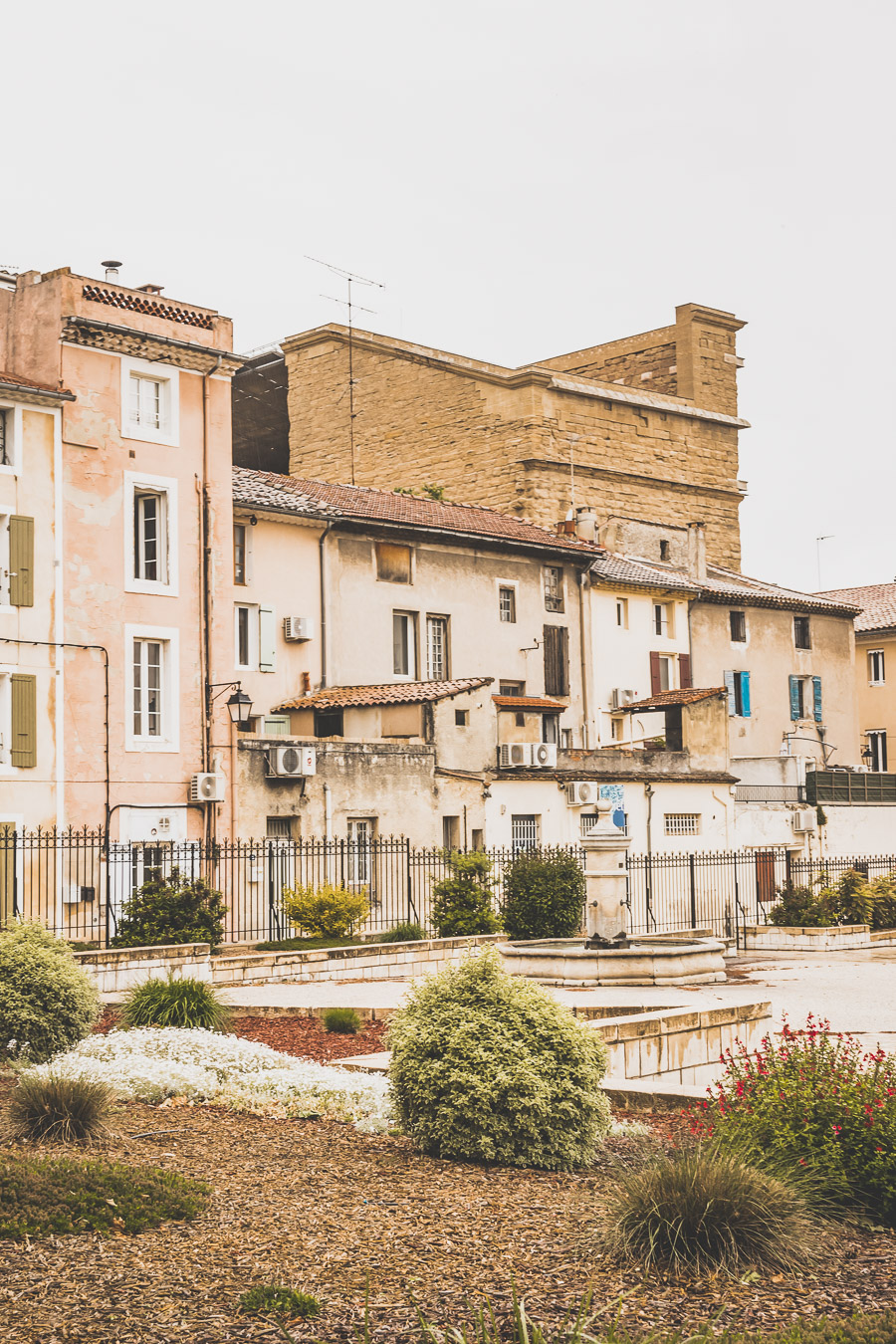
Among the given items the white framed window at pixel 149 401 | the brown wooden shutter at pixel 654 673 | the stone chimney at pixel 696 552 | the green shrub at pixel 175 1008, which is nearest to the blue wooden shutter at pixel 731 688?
the brown wooden shutter at pixel 654 673

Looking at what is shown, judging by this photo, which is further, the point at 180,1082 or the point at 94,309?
the point at 94,309

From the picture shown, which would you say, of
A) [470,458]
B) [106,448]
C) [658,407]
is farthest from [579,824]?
[658,407]

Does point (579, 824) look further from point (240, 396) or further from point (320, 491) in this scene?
point (240, 396)

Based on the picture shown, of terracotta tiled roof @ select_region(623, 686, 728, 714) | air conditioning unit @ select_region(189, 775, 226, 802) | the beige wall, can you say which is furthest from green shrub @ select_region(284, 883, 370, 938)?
the beige wall

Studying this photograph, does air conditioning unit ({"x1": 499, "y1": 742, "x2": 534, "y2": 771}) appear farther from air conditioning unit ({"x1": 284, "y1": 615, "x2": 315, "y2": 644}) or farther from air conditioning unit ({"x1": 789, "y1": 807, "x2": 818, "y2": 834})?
air conditioning unit ({"x1": 789, "y1": 807, "x2": 818, "y2": 834})

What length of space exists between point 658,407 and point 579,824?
2136 cm

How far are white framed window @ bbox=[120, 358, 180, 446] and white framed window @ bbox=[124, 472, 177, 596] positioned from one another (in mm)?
870

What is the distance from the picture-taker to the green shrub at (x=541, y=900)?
1057 inches

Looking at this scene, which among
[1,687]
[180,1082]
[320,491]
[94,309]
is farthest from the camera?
[320,491]

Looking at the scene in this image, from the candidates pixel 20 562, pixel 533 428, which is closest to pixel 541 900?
pixel 20 562

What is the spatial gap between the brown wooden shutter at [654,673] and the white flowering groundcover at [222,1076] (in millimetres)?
31187

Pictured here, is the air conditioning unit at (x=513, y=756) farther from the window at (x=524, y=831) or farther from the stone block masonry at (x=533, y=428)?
→ the stone block masonry at (x=533, y=428)

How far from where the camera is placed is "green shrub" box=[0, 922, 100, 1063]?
12531 millimetres

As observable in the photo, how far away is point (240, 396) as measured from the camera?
172 ft
